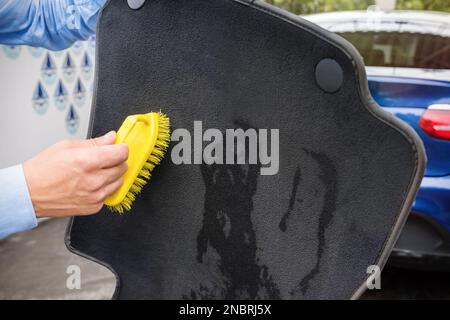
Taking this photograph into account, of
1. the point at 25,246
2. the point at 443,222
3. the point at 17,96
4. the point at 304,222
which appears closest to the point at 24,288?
the point at 25,246

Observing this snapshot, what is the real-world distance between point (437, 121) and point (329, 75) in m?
1.59

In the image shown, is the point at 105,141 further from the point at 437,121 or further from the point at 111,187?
the point at 437,121

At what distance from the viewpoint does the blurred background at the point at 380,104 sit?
2094mm

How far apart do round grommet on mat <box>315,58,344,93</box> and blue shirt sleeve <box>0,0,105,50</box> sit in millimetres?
595

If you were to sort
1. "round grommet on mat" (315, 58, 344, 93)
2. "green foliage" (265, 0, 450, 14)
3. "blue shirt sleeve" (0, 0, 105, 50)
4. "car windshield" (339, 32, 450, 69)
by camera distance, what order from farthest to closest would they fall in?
"green foliage" (265, 0, 450, 14) < "car windshield" (339, 32, 450, 69) < "blue shirt sleeve" (0, 0, 105, 50) < "round grommet on mat" (315, 58, 344, 93)

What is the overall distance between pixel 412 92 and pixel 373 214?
1.61 meters

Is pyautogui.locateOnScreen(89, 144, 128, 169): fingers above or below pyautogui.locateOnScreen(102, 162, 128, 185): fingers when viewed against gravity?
above

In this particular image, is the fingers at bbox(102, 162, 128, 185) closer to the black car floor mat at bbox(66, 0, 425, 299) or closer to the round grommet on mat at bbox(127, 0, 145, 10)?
the black car floor mat at bbox(66, 0, 425, 299)

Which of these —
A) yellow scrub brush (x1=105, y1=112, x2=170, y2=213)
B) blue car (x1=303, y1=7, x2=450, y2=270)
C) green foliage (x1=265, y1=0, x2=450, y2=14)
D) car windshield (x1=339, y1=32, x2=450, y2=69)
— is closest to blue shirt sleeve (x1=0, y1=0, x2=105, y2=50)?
yellow scrub brush (x1=105, y1=112, x2=170, y2=213)

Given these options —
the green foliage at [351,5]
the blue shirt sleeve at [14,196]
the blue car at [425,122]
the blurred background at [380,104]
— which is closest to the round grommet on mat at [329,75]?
the blue shirt sleeve at [14,196]

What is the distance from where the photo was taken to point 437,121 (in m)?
2.04

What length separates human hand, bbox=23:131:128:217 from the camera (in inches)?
27.6

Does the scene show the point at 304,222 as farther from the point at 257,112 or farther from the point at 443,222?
the point at 443,222

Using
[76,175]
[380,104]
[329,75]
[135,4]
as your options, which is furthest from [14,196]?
[380,104]
